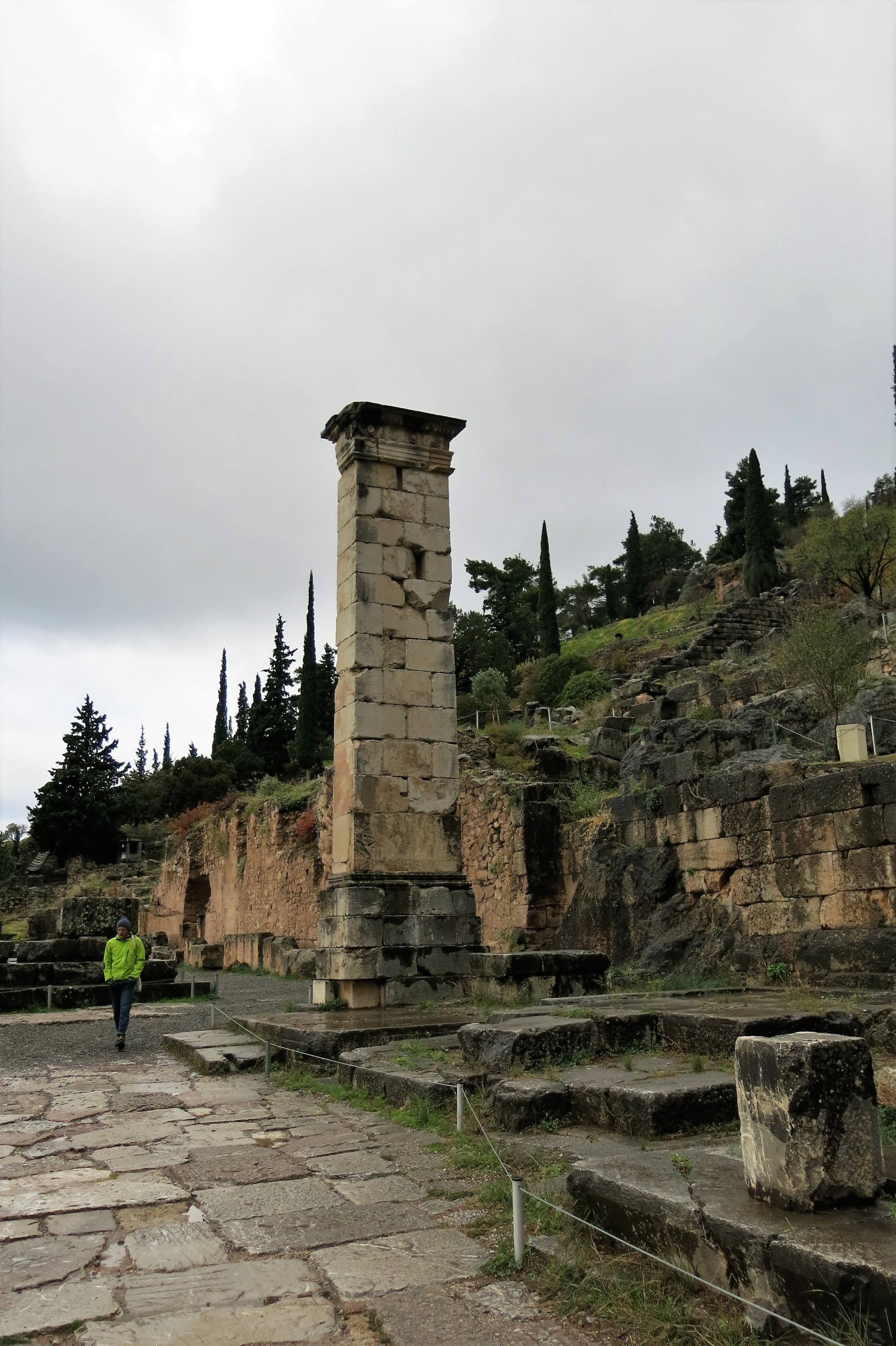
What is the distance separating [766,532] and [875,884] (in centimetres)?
3735

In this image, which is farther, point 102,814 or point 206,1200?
point 102,814

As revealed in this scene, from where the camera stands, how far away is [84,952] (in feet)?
49.4

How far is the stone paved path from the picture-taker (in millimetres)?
3031

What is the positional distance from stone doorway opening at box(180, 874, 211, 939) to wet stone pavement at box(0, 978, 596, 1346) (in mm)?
25511

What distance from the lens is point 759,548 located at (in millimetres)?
43844

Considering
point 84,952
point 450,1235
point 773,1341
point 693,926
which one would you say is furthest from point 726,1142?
point 84,952

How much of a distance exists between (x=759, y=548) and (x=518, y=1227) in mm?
43214

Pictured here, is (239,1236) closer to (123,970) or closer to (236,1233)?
(236,1233)

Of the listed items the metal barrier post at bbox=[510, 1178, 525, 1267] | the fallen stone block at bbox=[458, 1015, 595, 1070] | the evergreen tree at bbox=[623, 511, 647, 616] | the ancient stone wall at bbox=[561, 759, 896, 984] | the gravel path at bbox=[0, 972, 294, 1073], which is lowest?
the gravel path at bbox=[0, 972, 294, 1073]

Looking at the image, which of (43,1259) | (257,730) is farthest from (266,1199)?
(257,730)

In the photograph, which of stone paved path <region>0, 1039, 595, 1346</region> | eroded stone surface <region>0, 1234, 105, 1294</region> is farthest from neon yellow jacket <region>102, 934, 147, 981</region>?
eroded stone surface <region>0, 1234, 105, 1294</region>

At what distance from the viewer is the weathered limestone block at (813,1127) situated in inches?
118

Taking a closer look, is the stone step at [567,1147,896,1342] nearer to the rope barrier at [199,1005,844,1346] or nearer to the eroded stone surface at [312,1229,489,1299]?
the rope barrier at [199,1005,844,1346]

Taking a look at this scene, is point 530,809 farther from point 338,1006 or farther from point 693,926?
point 338,1006
